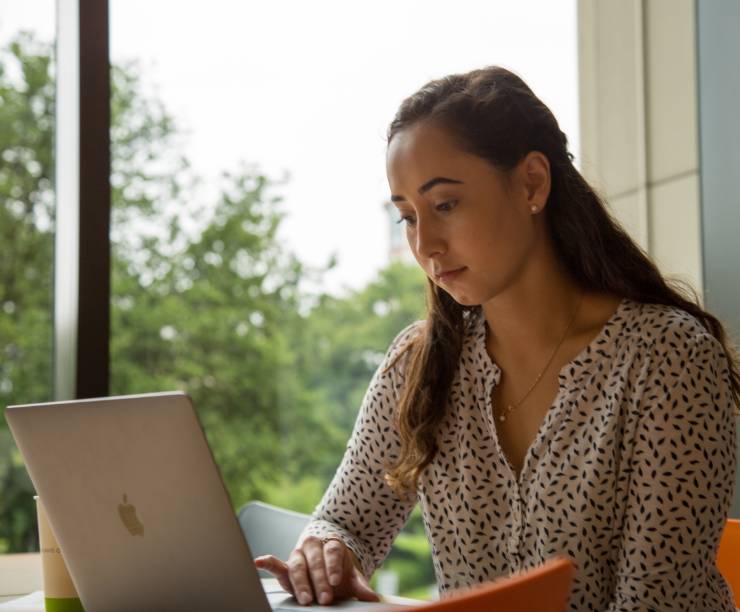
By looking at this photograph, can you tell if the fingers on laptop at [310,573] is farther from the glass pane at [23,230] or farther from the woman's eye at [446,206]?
the glass pane at [23,230]

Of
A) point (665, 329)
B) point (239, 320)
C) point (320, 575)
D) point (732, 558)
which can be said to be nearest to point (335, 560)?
point (320, 575)

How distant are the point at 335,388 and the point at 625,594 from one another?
399cm

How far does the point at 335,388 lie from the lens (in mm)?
5379

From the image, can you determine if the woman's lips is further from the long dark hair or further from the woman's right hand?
the woman's right hand

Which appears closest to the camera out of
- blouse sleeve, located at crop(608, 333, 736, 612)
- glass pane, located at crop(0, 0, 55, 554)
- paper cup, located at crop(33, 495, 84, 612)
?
paper cup, located at crop(33, 495, 84, 612)

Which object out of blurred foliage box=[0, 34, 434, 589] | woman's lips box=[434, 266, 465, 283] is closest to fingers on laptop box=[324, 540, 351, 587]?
woman's lips box=[434, 266, 465, 283]

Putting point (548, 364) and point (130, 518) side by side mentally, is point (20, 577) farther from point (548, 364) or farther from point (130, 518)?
point (548, 364)

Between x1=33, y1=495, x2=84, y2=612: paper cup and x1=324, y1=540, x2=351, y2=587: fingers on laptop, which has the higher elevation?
x1=33, y1=495, x2=84, y2=612: paper cup

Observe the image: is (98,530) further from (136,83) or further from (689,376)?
(136,83)

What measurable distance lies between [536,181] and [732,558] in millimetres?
770

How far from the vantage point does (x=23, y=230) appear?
4.04 metres

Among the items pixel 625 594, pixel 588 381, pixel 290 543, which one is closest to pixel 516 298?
pixel 588 381

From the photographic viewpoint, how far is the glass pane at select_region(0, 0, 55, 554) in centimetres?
361

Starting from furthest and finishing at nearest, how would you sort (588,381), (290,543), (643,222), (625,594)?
(643,222), (290,543), (588,381), (625,594)
